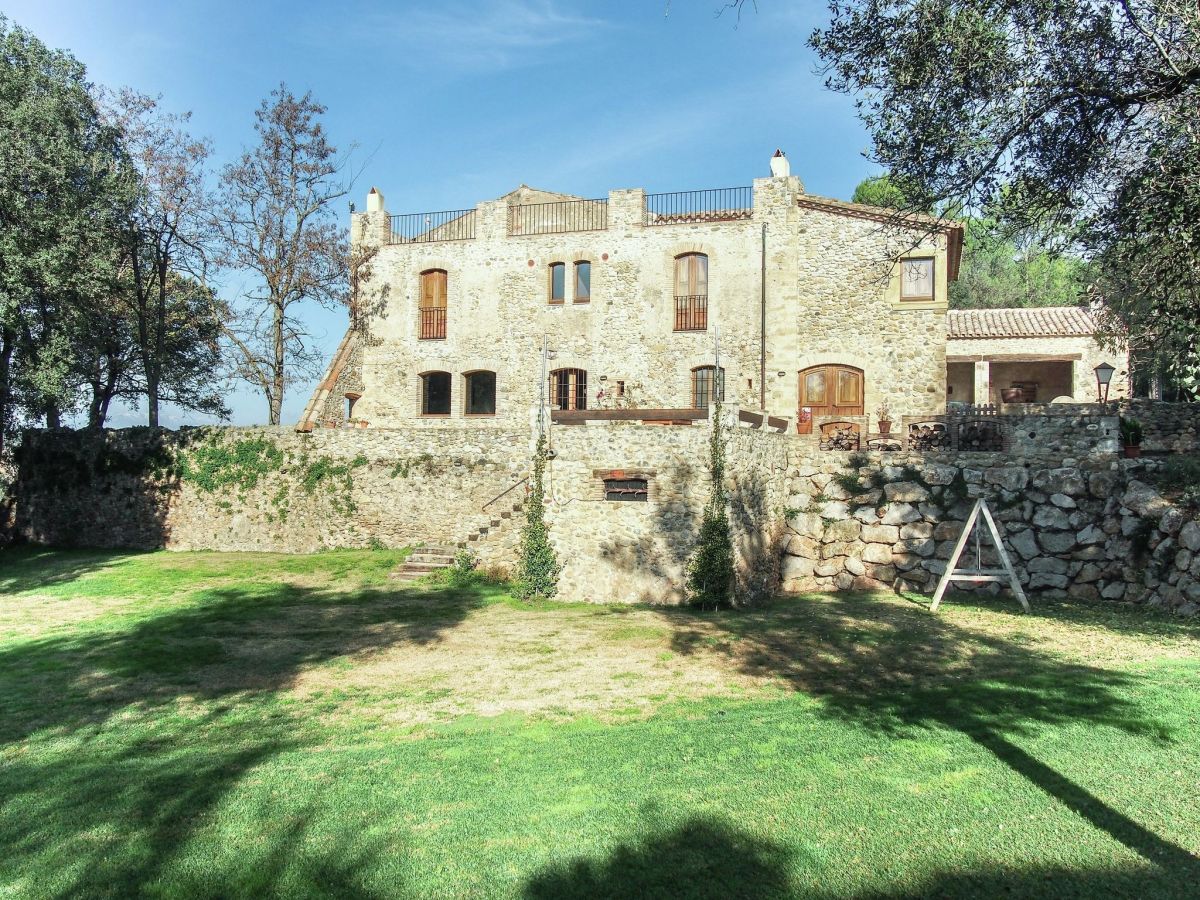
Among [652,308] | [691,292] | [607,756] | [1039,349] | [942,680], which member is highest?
[691,292]

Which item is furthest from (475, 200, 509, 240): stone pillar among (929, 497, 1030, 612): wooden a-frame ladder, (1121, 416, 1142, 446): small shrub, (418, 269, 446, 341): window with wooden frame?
(1121, 416, 1142, 446): small shrub

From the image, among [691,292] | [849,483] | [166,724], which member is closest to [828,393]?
[691,292]

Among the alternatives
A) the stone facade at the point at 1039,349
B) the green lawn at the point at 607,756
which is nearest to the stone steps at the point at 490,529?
the green lawn at the point at 607,756

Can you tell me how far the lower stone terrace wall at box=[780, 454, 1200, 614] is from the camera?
1477cm

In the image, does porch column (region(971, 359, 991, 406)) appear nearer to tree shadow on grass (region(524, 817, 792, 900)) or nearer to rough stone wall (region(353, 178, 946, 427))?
rough stone wall (region(353, 178, 946, 427))

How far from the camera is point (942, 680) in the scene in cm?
1020

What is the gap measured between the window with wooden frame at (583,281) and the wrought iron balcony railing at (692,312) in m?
2.82

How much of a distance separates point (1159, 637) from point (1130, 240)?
6.32 m

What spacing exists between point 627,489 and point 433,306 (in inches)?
498

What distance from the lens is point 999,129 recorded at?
945 centimetres

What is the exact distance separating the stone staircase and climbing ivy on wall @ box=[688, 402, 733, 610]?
6138 millimetres

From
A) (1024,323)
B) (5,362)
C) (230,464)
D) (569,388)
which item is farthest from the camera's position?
(1024,323)

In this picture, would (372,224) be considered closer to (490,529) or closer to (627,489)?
(490,529)

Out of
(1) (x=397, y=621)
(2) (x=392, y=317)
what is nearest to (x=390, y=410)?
(2) (x=392, y=317)
